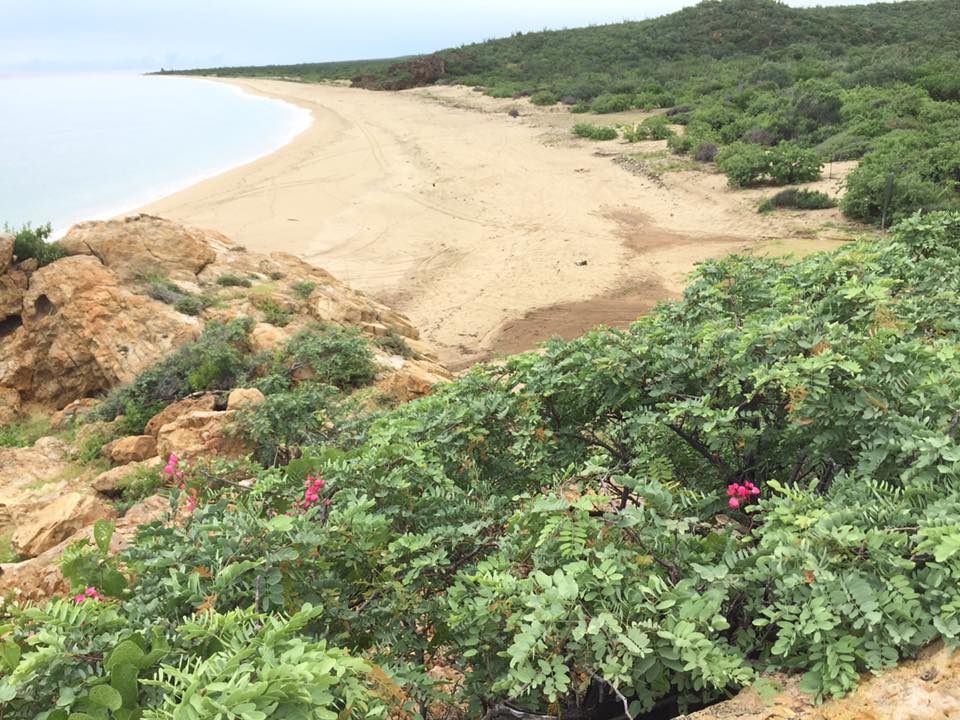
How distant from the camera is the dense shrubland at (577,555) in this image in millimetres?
1814

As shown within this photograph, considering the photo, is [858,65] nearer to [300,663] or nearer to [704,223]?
[704,223]

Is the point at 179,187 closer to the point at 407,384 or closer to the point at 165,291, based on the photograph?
the point at 165,291

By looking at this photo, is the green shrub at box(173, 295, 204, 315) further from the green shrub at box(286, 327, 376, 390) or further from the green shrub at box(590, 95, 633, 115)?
the green shrub at box(590, 95, 633, 115)

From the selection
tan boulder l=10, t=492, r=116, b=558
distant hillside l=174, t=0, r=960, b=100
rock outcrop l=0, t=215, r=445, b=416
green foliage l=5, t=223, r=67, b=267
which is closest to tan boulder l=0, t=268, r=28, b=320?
rock outcrop l=0, t=215, r=445, b=416

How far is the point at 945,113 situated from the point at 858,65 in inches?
559

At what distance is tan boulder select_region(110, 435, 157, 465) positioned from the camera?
7312mm

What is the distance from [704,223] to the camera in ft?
52.6

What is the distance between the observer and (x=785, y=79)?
30.4 metres

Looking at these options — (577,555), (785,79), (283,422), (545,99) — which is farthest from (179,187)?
(785,79)

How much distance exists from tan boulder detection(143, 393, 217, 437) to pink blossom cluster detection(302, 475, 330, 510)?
17.7ft

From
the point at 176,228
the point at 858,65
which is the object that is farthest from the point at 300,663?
the point at 858,65

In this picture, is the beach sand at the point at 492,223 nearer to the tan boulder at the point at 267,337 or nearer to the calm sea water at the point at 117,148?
the calm sea water at the point at 117,148

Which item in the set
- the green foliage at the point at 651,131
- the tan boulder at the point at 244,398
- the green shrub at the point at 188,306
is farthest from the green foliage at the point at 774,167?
the tan boulder at the point at 244,398

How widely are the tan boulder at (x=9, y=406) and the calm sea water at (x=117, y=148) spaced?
36.7ft
